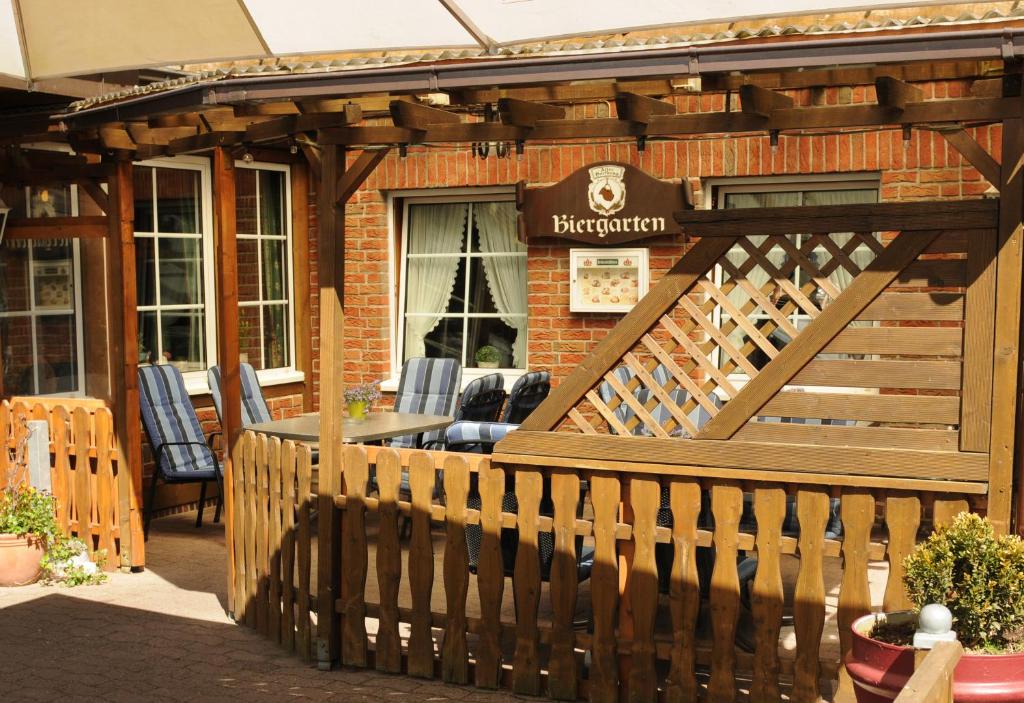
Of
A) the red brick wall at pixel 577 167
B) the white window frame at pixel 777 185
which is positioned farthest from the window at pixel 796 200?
the red brick wall at pixel 577 167

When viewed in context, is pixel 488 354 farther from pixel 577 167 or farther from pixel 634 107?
pixel 634 107

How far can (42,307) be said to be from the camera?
Result: 27.3 ft

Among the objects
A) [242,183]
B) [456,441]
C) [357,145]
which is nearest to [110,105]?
[357,145]

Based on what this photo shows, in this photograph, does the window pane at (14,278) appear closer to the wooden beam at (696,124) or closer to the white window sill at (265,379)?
the white window sill at (265,379)

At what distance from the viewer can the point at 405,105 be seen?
17.1 feet

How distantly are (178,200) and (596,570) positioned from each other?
5557 mm

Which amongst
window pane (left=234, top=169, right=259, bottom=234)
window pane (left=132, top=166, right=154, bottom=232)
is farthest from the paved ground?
window pane (left=234, top=169, right=259, bottom=234)

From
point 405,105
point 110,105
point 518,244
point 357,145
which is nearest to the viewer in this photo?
point 405,105

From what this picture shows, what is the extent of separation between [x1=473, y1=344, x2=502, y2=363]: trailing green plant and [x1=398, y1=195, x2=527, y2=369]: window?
24 millimetres

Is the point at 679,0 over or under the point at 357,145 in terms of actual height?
over

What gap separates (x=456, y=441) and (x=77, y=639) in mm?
2144

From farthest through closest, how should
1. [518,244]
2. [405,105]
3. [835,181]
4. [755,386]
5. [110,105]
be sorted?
1. [518,244]
2. [835,181]
3. [110,105]
4. [405,105]
5. [755,386]

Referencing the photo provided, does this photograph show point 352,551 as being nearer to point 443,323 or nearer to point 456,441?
point 456,441

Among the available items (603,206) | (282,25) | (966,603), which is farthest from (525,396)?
(966,603)
